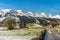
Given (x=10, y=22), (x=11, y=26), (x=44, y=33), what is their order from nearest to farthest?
(x=44, y=33), (x=11, y=26), (x=10, y=22)

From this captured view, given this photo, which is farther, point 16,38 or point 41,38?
point 16,38

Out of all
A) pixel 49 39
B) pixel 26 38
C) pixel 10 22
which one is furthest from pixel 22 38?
pixel 10 22

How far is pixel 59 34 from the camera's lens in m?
11.4

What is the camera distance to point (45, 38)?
11.7m

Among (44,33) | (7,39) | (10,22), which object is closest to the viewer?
(44,33)

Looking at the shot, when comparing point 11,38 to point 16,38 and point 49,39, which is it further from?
point 49,39

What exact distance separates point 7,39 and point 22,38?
0.88m

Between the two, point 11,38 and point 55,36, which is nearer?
point 55,36

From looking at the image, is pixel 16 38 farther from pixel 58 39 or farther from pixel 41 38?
pixel 58 39

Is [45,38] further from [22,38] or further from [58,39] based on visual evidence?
[22,38]

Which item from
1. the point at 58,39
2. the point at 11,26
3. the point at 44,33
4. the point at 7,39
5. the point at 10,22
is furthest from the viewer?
the point at 10,22

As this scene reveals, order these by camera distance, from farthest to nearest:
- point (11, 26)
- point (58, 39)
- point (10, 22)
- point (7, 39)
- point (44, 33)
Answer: point (10, 22), point (11, 26), point (7, 39), point (44, 33), point (58, 39)

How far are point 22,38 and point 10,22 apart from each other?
344 inches

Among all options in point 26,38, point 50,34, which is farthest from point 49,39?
point 26,38
